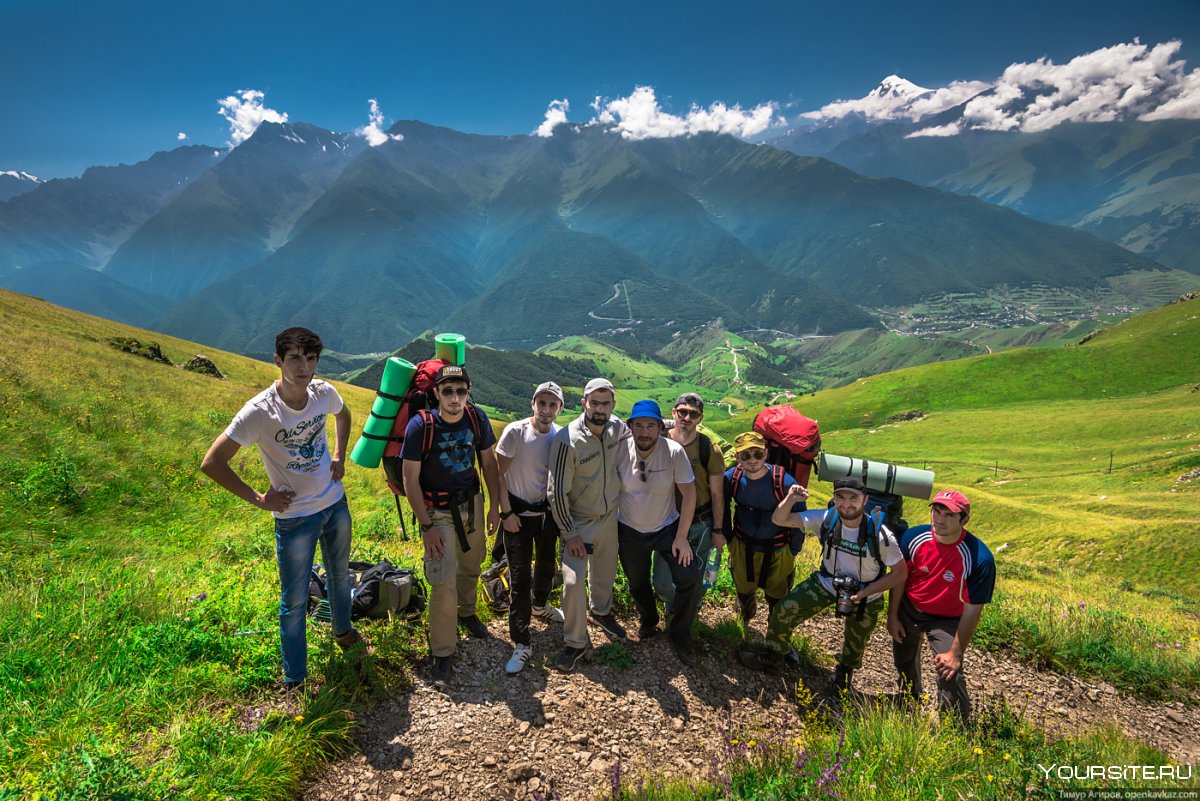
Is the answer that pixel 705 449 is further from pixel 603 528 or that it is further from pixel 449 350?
pixel 449 350

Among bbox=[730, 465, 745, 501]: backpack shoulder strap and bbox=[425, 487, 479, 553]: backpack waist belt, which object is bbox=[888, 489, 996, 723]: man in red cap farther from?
bbox=[425, 487, 479, 553]: backpack waist belt

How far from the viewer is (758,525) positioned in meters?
6.73

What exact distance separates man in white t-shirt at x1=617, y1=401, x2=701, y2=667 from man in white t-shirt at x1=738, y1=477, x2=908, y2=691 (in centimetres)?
105

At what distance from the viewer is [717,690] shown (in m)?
6.17

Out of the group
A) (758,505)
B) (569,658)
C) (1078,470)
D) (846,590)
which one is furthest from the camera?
(1078,470)

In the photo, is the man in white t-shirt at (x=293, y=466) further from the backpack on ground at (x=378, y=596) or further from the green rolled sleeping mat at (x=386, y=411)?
the backpack on ground at (x=378, y=596)

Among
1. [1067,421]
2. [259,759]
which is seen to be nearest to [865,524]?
[259,759]

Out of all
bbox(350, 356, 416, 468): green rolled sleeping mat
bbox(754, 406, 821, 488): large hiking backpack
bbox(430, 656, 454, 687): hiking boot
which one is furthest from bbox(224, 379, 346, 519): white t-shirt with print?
bbox(754, 406, 821, 488): large hiking backpack

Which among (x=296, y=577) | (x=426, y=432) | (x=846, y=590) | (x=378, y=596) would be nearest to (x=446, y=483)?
(x=426, y=432)

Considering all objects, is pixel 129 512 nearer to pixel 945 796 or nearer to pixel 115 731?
pixel 115 731

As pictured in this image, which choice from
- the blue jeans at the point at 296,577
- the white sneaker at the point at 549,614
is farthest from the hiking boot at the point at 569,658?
the blue jeans at the point at 296,577

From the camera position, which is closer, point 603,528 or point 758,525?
point 603,528

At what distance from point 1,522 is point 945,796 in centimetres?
1246

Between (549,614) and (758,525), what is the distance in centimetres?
328
